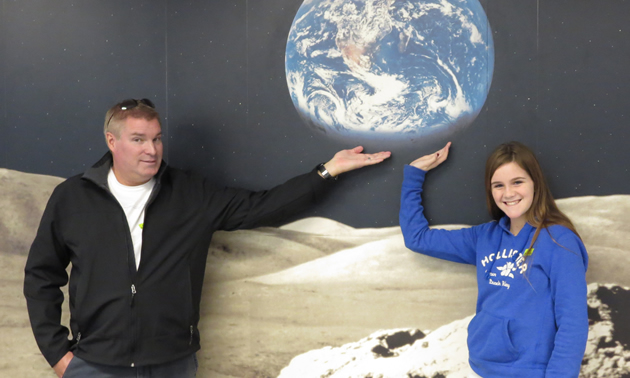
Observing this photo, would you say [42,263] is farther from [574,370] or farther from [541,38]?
[541,38]

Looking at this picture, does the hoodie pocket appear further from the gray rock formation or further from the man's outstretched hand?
the man's outstretched hand

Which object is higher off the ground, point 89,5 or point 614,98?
point 89,5

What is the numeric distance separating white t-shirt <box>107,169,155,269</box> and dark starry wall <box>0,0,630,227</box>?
402 millimetres

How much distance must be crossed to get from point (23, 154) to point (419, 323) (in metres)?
1.82

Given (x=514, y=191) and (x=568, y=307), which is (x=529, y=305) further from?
(x=514, y=191)

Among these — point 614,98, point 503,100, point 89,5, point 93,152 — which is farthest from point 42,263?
point 614,98

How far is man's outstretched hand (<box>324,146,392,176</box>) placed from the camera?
6.85 feet

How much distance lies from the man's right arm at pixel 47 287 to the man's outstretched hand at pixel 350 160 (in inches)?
39.8

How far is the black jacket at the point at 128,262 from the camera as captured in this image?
194 cm

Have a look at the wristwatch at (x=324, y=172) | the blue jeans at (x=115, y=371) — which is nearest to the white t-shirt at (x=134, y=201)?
the blue jeans at (x=115, y=371)

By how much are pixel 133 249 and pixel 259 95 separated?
0.81 m

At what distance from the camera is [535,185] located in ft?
5.82

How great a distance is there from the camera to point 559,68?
196cm

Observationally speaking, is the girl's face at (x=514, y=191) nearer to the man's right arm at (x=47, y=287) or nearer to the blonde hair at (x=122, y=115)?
the blonde hair at (x=122, y=115)
